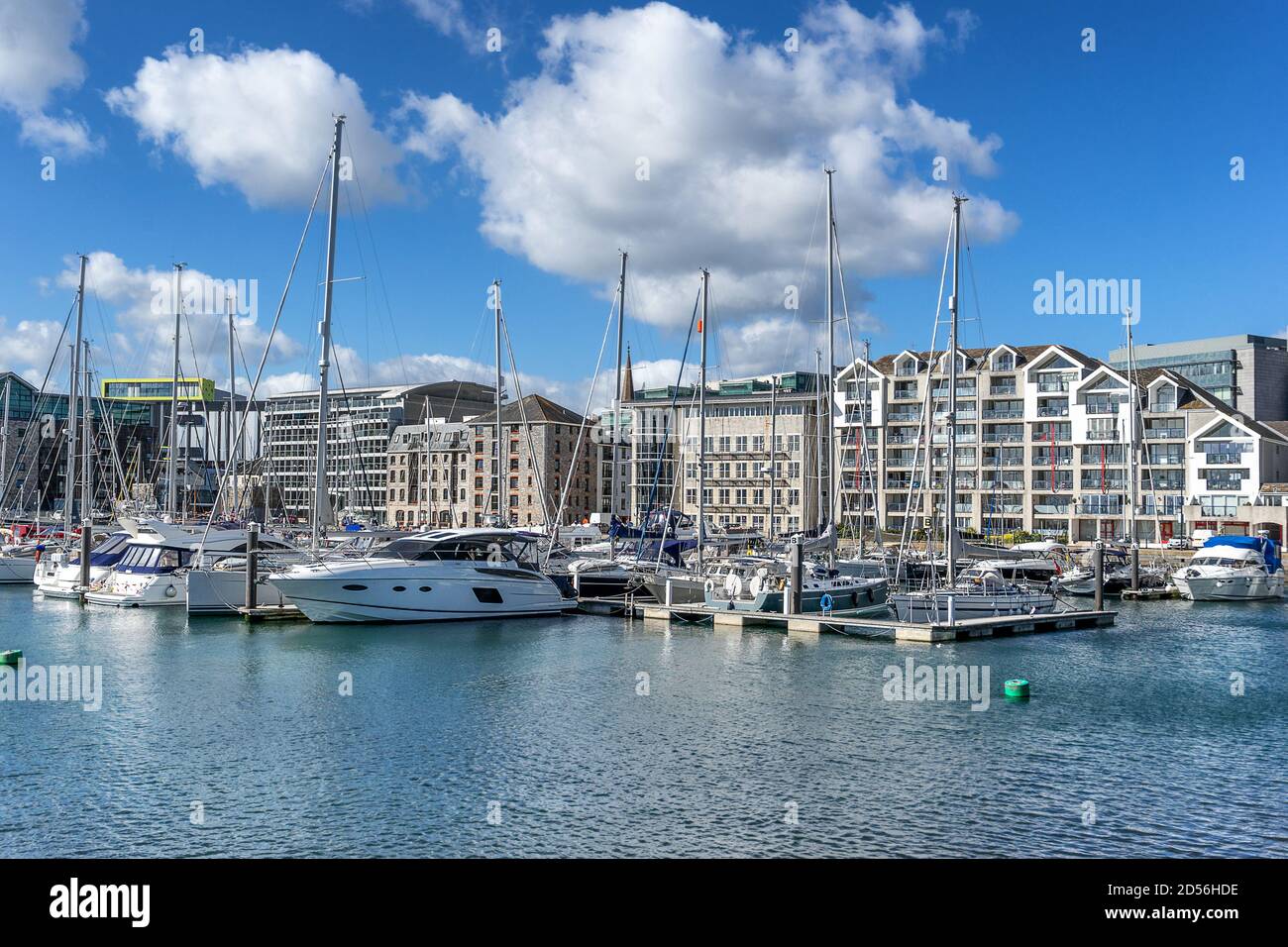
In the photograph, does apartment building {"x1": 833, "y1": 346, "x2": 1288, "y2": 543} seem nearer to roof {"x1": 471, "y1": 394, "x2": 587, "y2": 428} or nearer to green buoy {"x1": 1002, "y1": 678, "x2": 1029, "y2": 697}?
roof {"x1": 471, "y1": 394, "x2": 587, "y2": 428}

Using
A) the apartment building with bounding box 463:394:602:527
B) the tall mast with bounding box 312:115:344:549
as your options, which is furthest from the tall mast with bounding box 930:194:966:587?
the apartment building with bounding box 463:394:602:527

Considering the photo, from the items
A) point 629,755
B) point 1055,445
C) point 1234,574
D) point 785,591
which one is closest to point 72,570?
point 785,591

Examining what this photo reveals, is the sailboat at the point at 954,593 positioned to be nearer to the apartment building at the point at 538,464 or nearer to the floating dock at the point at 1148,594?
the floating dock at the point at 1148,594

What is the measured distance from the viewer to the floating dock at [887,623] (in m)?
46.5

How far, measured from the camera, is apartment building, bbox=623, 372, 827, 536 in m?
117

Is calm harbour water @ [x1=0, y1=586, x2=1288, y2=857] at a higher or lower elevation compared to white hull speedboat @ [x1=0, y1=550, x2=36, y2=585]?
lower

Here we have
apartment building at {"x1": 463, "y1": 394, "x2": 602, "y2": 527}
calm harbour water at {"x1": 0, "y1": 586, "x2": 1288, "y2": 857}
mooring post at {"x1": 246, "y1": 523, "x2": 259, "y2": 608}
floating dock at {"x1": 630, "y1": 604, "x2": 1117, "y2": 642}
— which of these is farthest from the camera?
apartment building at {"x1": 463, "y1": 394, "x2": 602, "y2": 527}

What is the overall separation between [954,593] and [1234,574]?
30583 millimetres

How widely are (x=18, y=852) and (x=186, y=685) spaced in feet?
52.6

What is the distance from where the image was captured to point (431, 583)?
51.9 m

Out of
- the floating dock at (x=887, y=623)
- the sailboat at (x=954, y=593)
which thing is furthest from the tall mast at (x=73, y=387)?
the sailboat at (x=954, y=593)

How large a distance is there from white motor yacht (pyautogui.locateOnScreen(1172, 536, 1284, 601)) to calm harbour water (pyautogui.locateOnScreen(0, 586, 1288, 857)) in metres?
28.3
